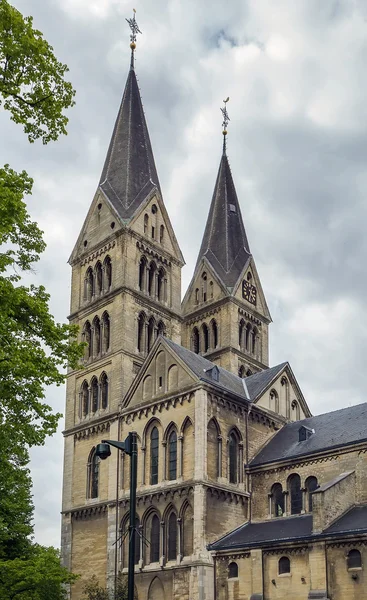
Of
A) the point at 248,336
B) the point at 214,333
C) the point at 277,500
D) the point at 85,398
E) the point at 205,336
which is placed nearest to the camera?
the point at 277,500

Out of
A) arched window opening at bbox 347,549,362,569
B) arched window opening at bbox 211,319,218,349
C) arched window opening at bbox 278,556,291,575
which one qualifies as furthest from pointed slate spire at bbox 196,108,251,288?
arched window opening at bbox 347,549,362,569

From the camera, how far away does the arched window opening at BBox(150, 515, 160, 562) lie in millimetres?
38781

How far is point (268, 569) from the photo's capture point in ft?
112

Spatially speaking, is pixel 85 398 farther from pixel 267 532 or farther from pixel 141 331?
pixel 267 532

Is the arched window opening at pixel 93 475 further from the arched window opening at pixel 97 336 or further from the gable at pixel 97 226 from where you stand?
the gable at pixel 97 226

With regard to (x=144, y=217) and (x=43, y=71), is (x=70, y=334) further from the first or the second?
(x=144, y=217)

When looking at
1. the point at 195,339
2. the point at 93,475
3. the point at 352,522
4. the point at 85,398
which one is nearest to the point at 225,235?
the point at 195,339

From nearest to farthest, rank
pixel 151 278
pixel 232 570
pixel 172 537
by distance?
pixel 232 570, pixel 172 537, pixel 151 278

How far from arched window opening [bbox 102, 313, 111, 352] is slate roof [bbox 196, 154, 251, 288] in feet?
43.9

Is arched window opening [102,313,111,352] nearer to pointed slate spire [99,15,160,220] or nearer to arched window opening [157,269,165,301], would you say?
arched window opening [157,269,165,301]

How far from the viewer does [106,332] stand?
160 ft

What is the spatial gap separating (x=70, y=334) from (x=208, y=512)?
1920 cm

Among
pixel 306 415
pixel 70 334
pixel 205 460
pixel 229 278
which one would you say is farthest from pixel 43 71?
pixel 229 278

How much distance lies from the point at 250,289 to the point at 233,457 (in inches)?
907
